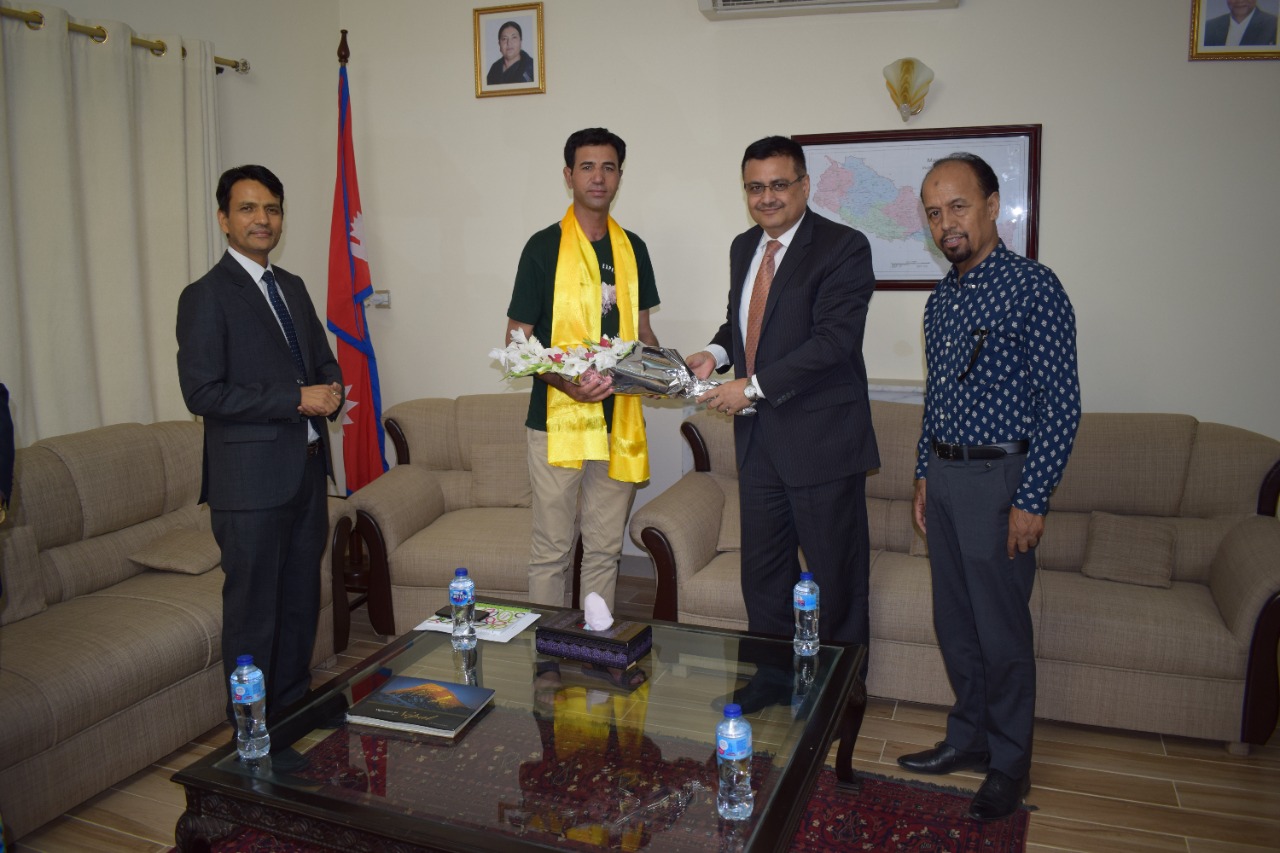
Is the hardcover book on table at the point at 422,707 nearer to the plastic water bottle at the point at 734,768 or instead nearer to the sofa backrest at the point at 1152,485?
the plastic water bottle at the point at 734,768

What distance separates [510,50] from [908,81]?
187 cm

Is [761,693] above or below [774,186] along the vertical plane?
below

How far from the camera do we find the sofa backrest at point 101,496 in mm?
2992

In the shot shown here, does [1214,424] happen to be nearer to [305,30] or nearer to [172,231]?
[172,231]

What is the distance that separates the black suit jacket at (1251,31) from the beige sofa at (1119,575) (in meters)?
1.44

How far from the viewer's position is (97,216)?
11.4 ft

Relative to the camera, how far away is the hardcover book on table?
2.09 meters

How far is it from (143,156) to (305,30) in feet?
4.18

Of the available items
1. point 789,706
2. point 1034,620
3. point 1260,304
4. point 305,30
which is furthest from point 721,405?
point 305,30

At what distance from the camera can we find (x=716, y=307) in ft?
14.1

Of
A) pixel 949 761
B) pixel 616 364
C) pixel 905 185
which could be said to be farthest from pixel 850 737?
pixel 905 185

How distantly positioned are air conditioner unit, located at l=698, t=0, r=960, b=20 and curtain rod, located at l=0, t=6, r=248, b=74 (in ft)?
6.68

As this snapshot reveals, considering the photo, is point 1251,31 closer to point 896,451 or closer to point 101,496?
point 896,451

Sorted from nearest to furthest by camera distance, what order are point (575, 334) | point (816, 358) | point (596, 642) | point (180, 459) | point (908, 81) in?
1. point (596, 642)
2. point (816, 358)
3. point (575, 334)
4. point (180, 459)
5. point (908, 81)
